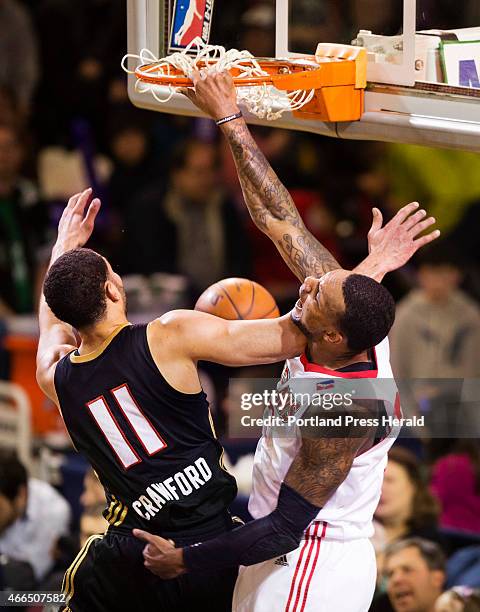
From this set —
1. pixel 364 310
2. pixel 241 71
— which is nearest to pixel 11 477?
pixel 241 71

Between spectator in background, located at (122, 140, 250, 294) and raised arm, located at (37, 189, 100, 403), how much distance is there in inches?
157

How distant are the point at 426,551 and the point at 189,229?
3.65 metres

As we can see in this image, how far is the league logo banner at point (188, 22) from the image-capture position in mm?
5898

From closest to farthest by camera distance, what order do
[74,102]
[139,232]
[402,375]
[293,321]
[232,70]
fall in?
[293,321] → [232,70] → [402,375] → [139,232] → [74,102]

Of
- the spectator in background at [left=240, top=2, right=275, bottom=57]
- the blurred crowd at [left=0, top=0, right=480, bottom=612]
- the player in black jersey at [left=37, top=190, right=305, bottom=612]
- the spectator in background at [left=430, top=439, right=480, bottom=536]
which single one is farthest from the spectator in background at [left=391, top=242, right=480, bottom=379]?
the player in black jersey at [left=37, top=190, right=305, bottom=612]

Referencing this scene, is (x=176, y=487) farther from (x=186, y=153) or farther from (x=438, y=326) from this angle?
(x=186, y=153)

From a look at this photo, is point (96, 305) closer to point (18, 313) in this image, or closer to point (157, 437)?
point (157, 437)

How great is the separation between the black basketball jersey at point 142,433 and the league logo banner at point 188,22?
1.61 m

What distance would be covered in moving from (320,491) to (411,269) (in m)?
4.43

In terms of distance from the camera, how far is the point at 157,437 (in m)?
4.89

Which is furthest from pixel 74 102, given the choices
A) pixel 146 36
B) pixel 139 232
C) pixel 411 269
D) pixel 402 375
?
pixel 146 36

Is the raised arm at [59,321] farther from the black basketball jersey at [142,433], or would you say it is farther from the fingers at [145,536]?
the fingers at [145,536]

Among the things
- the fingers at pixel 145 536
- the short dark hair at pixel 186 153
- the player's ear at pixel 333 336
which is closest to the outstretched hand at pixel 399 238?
the player's ear at pixel 333 336

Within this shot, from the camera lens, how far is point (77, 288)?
15.6ft
